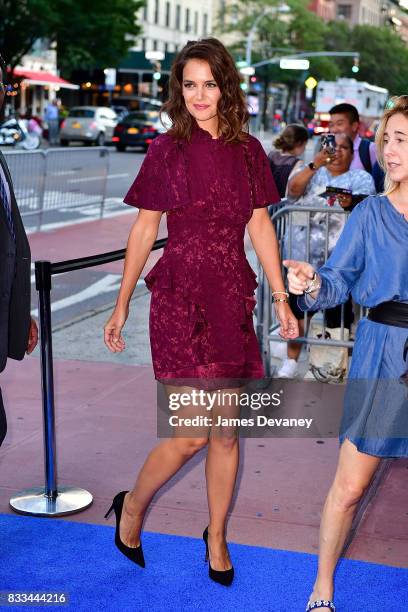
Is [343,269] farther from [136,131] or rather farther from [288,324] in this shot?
[136,131]

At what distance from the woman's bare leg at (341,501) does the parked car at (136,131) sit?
3272 centimetres

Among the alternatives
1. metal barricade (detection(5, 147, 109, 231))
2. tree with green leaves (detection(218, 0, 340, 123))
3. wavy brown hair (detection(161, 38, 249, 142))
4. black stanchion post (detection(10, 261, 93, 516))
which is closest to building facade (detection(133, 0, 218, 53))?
tree with green leaves (detection(218, 0, 340, 123))

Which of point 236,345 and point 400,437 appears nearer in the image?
point 400,437

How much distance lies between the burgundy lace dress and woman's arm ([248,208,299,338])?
0.11 m

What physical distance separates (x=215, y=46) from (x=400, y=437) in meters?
1.60

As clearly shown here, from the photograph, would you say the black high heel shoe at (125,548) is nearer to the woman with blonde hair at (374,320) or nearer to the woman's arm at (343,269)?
the woman with blonde hair at (374,320)

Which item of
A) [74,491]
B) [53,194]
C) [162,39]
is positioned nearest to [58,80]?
[162,39]

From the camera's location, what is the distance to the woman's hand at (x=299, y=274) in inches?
126

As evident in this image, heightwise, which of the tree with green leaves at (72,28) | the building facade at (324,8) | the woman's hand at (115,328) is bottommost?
the woman's hand at (115,328)

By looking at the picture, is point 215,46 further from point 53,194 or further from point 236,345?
point 53,194

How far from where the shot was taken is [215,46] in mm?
3770

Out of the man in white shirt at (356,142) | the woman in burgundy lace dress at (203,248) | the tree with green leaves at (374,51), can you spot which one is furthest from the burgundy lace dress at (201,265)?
the tree with green leaves at (374,51)

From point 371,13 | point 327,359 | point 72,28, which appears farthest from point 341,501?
point 371,13

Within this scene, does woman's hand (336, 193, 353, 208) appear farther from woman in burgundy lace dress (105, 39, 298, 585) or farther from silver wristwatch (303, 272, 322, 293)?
silver wristwatch (303, 272, 322, 293)
